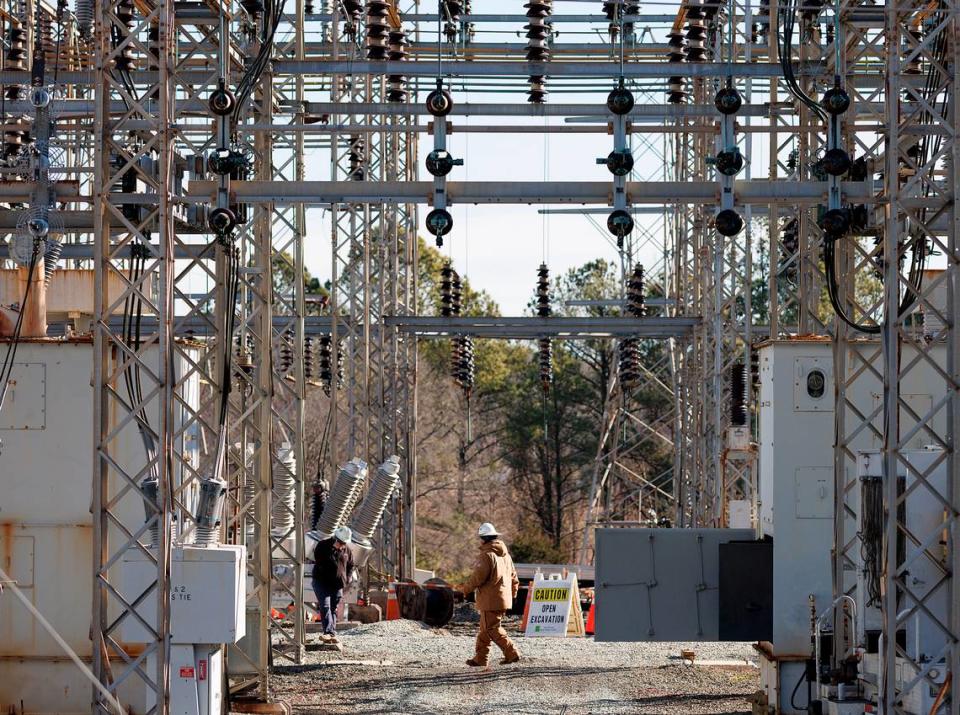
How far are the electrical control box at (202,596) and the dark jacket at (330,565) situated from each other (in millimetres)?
9312

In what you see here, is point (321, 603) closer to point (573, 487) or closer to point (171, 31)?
point (171, 31)

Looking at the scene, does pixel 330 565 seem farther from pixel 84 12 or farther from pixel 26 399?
pixel 26 399

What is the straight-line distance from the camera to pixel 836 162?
13328mm

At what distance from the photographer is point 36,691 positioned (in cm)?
1458

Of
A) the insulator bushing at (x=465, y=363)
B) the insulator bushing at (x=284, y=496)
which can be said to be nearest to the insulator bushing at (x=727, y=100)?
the insulator bushing at (x=284, y=496)

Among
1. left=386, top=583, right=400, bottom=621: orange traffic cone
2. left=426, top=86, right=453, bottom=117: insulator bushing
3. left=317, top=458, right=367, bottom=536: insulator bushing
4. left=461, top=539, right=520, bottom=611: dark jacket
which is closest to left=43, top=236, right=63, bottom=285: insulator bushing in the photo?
left=426, top=86, right=453, bottom=117: insulator bushing

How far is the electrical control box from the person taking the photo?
41.6 feet

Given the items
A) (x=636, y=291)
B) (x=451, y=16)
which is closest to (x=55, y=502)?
(x=451, y=16)

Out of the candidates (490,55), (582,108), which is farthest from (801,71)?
(490,55)

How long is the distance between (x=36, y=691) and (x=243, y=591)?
2.66 m

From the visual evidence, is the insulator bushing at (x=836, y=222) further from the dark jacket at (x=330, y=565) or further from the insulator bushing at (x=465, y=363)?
the insulator bushing at (x=465, y=363)

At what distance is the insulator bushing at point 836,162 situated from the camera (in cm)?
1331

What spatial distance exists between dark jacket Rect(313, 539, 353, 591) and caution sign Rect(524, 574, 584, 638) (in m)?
3.16

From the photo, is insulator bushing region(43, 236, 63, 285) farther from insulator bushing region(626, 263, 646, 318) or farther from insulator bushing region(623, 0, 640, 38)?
insulator bushing region(626, 263, 646, 318)
